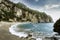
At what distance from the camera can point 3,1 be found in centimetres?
2442

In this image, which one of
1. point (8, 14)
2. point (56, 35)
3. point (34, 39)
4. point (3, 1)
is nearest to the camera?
point (56, 35)

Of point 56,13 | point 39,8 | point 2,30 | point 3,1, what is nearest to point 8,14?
point 3,1

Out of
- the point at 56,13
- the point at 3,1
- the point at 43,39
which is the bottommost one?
the point at 43,39

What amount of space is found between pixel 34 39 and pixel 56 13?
2108 millimetres

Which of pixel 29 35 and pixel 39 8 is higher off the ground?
pixel 39 8

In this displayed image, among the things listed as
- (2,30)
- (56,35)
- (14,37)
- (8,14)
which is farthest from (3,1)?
(56,35)

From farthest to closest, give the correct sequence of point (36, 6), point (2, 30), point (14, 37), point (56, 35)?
point (2, 30) → point (36, 6) → point (14, 37) → point (56, 35)

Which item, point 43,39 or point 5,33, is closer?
point 43,39

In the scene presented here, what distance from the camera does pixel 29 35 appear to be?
11.6 meters

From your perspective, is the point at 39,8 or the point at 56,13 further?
the point at 39,8

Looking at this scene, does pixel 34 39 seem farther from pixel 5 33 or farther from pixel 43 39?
pixel 5 33

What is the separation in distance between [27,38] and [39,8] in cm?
238

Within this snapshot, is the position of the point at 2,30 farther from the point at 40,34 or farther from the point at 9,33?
the point at 40,34

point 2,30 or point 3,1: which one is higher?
point 3,1
